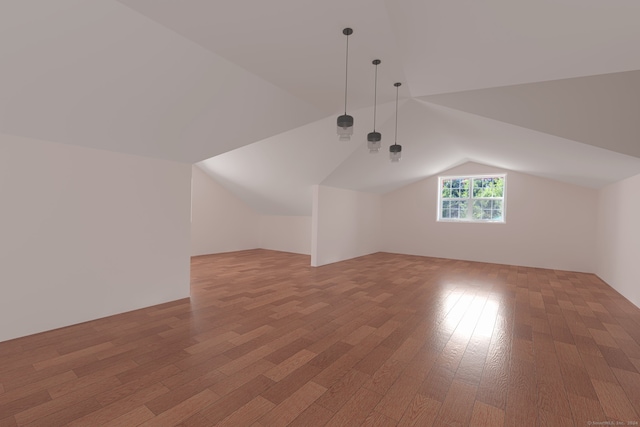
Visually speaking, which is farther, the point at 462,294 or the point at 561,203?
the point at 561,203

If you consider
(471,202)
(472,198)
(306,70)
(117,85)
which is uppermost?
(306,70)

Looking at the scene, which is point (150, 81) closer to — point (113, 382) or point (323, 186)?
point (113, 382)

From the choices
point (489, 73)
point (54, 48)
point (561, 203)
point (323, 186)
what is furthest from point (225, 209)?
point (561, 203)

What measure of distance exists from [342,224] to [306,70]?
15.3 ft

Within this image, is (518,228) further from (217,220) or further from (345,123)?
(217,220)

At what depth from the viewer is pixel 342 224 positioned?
7.29 metres

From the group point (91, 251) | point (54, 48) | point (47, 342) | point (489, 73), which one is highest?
point (489, 73)

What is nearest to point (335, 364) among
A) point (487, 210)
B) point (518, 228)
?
point (518, 228)

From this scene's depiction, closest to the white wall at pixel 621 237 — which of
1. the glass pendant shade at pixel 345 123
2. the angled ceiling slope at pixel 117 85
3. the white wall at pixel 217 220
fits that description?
the glass pendant shade at pixel 345 123

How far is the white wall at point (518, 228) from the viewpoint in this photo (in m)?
6.48

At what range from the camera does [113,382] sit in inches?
78.7

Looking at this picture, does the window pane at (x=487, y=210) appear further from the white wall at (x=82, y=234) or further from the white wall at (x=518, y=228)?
the white wall at (x=82, y=234)

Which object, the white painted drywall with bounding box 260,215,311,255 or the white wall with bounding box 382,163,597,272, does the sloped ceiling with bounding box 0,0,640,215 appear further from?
the white painted drywall with bounding box 260,215,311,255

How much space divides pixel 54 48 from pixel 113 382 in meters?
2.43
